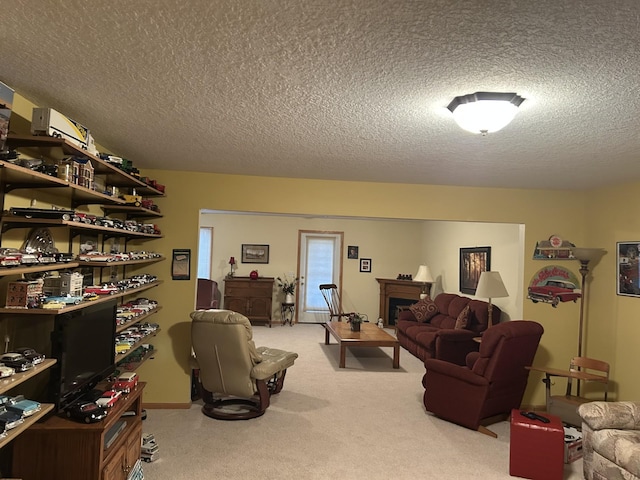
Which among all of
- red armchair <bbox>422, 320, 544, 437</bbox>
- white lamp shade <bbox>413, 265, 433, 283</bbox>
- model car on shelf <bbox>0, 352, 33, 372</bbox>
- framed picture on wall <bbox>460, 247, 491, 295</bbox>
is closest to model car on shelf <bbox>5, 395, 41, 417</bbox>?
model car on shelf <bbox>0, 352, 33, 372</bbox>

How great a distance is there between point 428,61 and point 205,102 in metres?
1.17

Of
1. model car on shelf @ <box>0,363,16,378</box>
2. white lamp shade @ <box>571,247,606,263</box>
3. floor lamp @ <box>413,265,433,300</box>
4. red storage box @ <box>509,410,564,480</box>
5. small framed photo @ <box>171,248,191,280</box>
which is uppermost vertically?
white lamp shade @ <box>571,247,606,263</box>

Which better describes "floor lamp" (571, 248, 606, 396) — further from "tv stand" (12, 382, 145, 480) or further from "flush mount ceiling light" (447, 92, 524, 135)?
"tv stand" (12, 382, 145, 480)

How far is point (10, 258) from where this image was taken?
192 cm

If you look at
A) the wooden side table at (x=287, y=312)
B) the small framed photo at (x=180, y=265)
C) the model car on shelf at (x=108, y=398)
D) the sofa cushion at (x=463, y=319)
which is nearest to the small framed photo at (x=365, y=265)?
the wooden side table at (x=287, y=312)

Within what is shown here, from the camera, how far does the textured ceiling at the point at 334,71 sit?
144 centimetres

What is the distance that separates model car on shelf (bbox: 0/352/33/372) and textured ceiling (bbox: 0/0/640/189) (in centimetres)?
128

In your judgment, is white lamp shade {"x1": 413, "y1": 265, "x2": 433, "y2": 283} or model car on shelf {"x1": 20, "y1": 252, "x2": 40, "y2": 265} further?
white lamp shade {"x1": 413, "y1": 265, "x2": 433, "y2": 283}

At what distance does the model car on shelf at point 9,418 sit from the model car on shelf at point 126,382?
926 millimetres

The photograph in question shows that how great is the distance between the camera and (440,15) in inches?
55.6

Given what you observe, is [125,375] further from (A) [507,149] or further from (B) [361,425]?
(A) [507,149]

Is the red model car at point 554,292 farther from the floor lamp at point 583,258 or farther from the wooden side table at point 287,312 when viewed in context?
the wooden side table at point 287,312

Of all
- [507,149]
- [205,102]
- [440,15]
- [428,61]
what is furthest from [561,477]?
[205,102]

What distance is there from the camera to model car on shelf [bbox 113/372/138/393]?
2865 mm
